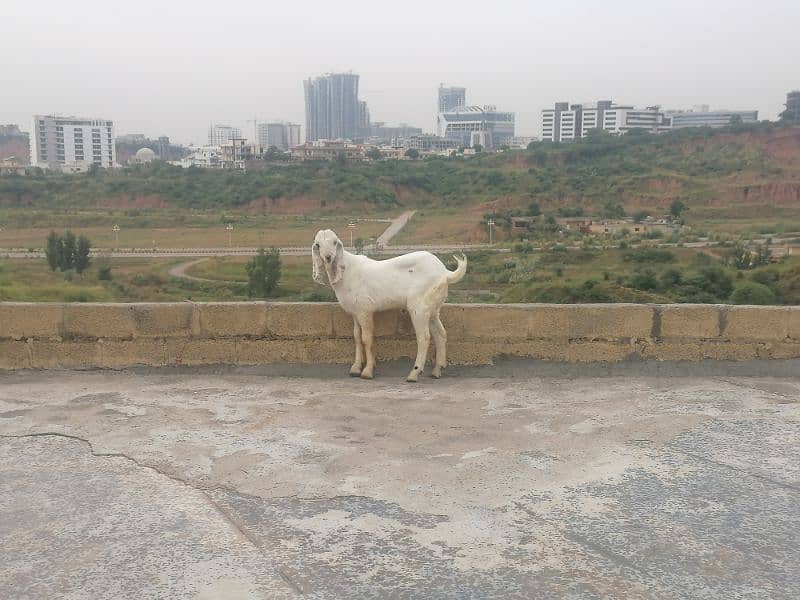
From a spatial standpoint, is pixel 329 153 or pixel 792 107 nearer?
pixel 329 153

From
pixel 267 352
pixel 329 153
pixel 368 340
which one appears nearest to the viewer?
pixel 368 340

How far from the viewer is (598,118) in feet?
592

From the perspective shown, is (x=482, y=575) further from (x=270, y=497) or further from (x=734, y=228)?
(x=734, y=228)

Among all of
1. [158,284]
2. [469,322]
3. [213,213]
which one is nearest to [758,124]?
[213,213]

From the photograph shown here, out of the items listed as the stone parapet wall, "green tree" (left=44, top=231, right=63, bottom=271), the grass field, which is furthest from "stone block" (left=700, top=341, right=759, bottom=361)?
the grass field

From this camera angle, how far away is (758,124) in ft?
344

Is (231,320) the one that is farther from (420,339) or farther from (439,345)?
(439,345)

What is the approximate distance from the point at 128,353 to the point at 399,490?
11.3 feet

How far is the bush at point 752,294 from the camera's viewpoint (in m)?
26.5

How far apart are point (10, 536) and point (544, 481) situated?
249cm

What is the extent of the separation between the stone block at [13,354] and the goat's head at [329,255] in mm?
2511

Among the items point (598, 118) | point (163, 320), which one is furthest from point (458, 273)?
point (598, 118)

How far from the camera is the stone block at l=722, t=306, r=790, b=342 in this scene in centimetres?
647

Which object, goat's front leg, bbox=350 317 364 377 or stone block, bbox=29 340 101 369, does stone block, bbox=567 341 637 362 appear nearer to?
goat's front leg, bbox=350 317 364 377
